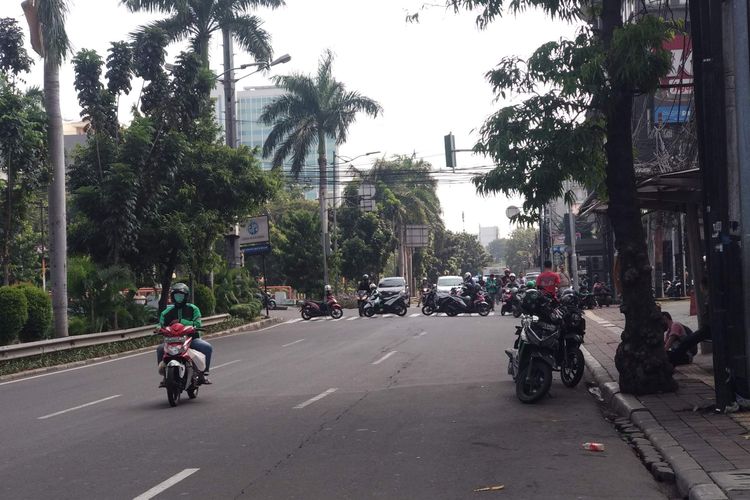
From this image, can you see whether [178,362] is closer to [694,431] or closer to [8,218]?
[694,431]

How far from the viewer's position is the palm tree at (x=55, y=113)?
22219mm

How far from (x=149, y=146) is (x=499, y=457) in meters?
22.3

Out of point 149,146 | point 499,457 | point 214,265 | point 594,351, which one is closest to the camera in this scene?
point 499,457

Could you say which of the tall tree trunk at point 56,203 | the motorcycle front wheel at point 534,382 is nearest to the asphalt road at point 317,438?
the motorcycle front wheel at point 534,382

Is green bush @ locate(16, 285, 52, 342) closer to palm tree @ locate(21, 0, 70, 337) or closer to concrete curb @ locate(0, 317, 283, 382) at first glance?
palm tree @ locate(21, 0, 70, 337)

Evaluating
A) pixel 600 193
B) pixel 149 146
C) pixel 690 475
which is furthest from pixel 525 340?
pixel 149 146

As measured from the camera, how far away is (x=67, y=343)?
73.8ft

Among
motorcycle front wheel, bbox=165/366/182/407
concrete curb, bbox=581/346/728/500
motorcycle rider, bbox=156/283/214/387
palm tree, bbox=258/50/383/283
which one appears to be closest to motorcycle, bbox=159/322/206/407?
motorcycle front wheel, bbox=165/366/182/407

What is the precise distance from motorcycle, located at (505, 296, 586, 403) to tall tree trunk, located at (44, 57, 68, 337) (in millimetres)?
A: 14440

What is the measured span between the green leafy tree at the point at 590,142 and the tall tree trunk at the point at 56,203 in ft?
49.2

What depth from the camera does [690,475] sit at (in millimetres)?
6941

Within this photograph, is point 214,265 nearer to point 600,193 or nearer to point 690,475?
point 600,193

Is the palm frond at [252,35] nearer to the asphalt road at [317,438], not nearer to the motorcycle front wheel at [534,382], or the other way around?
the asphalt road at [317,438]

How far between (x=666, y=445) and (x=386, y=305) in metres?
27.9
